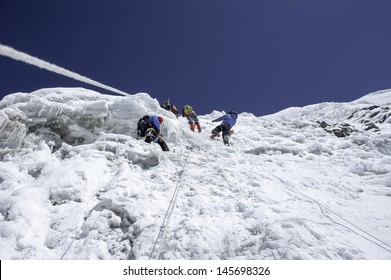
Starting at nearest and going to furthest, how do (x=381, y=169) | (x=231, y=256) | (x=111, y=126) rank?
1. (x=231, y=256)
2. (x=381, y=169)
3. (x=111, y=126)

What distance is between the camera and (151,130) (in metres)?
9.17

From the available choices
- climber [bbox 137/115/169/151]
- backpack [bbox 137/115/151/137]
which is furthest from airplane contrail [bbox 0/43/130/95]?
backpack [bbox 137/115/151/137]

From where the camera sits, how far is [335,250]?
4.39 meters

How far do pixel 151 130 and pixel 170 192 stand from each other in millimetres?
3297

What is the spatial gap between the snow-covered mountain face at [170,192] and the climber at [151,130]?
0.40 m

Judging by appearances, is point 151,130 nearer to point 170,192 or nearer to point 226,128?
point 170,192

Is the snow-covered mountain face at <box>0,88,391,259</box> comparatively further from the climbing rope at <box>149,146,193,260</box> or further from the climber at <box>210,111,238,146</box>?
the climber at <box>210,111,238,146</box>

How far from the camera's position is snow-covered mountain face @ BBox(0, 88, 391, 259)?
4.62 metres

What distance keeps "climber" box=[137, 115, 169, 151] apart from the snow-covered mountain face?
0.40 meters

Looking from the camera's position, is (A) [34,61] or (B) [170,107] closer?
(A) [34,61]

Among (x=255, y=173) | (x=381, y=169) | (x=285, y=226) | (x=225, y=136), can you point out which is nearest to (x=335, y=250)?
(x=285, y=226)

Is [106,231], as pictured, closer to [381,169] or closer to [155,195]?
[155,195]

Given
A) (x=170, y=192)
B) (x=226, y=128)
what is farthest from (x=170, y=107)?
(x=170, y=192)
